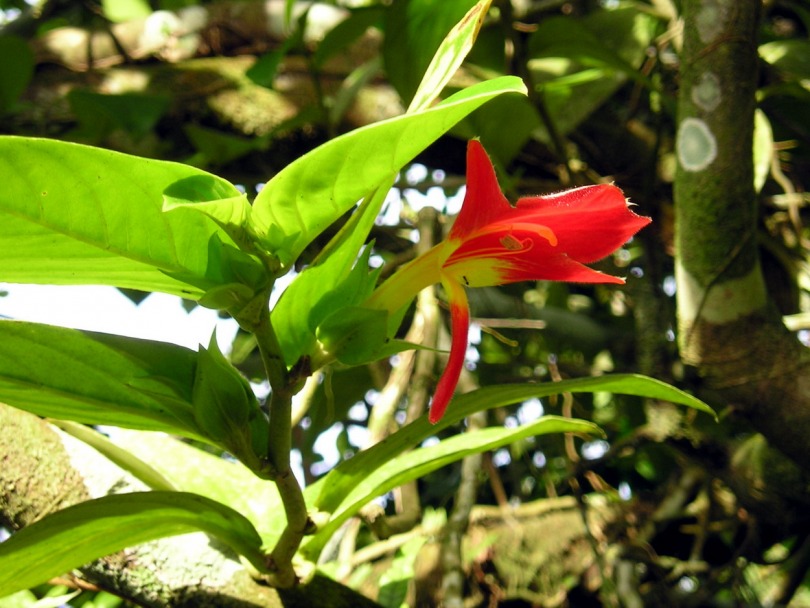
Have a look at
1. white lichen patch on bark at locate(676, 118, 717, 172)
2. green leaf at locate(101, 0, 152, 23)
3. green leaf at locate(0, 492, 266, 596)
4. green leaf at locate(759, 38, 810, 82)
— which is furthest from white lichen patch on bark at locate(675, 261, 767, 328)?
green leaf at locate(101, 0, 152, 23)

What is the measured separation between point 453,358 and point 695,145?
21.3 inches

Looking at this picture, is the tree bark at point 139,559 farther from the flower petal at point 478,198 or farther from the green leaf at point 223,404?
the flower petal at point 478,198

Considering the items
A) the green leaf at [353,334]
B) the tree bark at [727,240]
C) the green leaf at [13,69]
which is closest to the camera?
the green leaf at [353,334]

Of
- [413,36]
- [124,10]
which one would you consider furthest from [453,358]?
[124,10]

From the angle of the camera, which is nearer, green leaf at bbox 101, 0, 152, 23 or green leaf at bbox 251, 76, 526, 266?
green leaf at bbox 251, 76, 526, 266

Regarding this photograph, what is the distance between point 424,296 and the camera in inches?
39.8

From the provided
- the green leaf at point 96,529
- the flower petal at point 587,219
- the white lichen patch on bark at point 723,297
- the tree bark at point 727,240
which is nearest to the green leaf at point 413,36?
the tree bark at point 727,240

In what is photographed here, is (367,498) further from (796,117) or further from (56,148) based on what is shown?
(796,117)

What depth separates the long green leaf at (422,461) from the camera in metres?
0.60

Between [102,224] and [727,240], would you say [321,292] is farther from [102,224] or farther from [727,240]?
[727,240]

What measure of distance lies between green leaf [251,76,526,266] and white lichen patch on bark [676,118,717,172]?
1.85ft

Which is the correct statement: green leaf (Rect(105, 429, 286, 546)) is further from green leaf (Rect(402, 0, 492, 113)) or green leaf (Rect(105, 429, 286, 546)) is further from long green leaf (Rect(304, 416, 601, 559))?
green leaf (Rect(402, 0, 492, 113))

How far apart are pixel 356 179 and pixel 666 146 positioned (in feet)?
3.88

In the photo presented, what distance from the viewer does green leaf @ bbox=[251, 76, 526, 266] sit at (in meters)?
0.39
